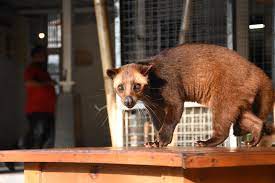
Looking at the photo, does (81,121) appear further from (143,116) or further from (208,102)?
(208,102)

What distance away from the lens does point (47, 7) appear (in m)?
11.1

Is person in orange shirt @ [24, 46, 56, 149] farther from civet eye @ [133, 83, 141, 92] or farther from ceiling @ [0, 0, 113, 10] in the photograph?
civet eye @ [133, 83, 141, 92]

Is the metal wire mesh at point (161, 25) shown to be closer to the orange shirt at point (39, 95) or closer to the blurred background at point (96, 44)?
the blurred background at point (96, 44)

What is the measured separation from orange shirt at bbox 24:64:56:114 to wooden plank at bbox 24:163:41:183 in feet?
15.2

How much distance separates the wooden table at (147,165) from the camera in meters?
2.49

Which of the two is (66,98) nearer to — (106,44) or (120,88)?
(106,44)

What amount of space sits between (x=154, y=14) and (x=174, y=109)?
217 cm

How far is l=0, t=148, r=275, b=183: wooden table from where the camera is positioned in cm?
249

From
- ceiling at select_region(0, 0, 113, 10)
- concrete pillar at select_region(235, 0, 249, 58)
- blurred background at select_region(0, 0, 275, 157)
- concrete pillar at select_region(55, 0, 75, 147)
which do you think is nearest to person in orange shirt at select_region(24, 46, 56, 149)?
blurred background at select_region(0, 0, 275, 157)

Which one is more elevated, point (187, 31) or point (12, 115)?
point (187, 31)

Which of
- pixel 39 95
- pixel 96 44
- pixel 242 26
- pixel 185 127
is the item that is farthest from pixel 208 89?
pixel 96 44

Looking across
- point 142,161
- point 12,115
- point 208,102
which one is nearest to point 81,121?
point 12,115

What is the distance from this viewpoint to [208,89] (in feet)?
12.0

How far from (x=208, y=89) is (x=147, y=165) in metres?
1.13
